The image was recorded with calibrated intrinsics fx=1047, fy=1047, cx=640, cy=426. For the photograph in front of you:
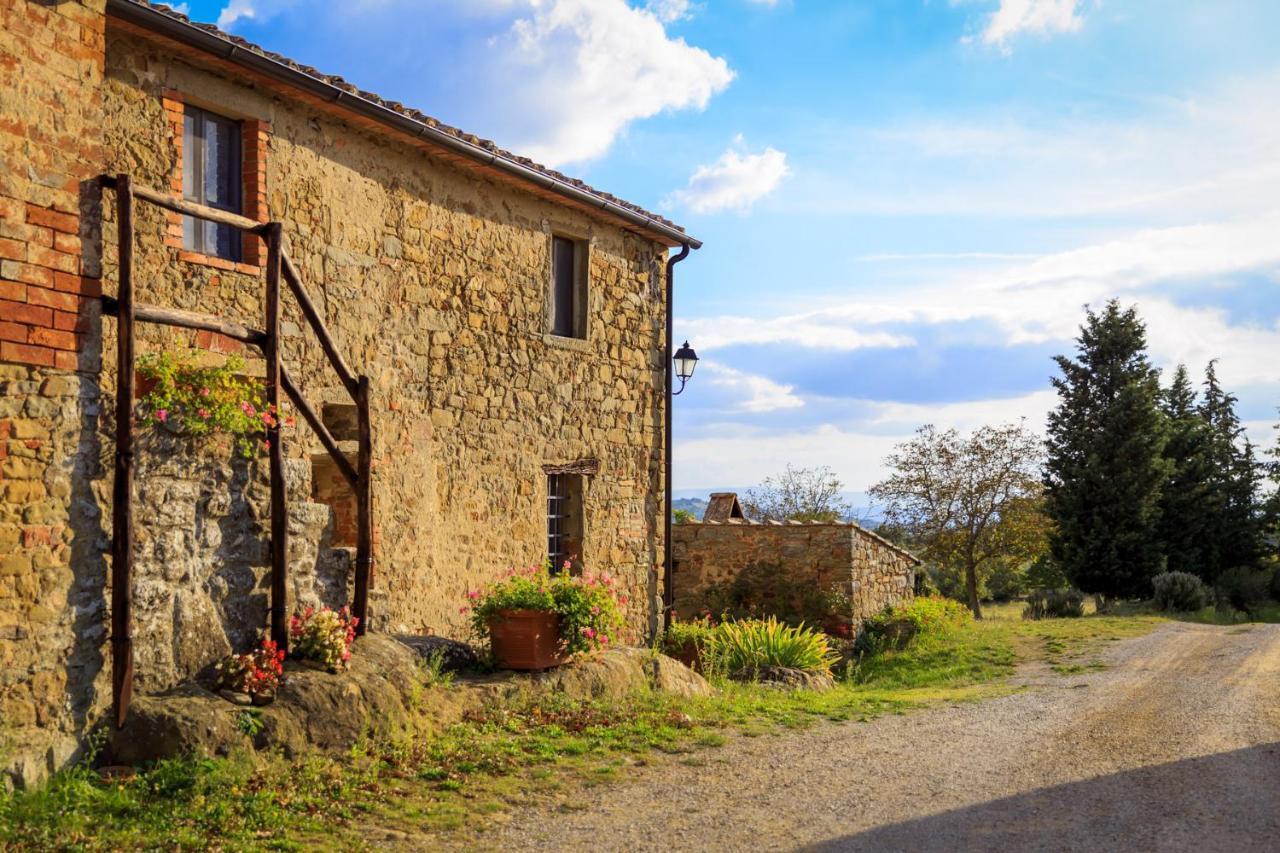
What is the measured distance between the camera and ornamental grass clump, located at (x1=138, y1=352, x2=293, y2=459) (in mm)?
6062

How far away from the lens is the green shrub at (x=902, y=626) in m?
15.4

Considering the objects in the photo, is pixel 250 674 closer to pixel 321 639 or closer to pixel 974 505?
pixel 321 639

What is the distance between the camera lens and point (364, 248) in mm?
9250

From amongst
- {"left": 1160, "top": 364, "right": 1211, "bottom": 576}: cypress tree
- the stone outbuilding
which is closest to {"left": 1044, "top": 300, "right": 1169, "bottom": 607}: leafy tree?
{"left": 1160, "top": 364, "right": 1211, "bottom": 576}: cypress tree

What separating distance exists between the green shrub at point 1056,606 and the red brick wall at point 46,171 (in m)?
19.3

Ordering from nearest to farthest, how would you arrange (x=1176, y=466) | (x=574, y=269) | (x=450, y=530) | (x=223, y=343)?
(x=223, y=343) < (x=450, y=530) < (x=574, y=269) < (x=1176, y=466)

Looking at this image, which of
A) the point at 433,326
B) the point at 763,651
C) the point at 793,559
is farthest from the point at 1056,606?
A: the point at 433,326

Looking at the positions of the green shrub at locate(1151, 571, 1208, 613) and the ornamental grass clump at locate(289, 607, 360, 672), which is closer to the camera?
the ornamental grass clump at locate(289, 607, 360, 672)

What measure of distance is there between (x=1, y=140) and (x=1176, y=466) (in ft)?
91.9

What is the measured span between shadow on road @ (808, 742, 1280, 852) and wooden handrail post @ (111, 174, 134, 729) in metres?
3.80

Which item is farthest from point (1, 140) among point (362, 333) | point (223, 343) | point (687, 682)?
point (687, 682)

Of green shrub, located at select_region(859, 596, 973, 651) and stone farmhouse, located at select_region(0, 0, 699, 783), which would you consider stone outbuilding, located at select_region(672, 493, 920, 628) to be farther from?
stone farmhouse, located at select_region(0, 0, 699, 783)

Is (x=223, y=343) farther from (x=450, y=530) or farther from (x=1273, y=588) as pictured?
(x=1273, y=588)

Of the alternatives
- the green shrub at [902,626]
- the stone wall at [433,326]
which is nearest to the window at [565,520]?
the stone wall at [433,326]
